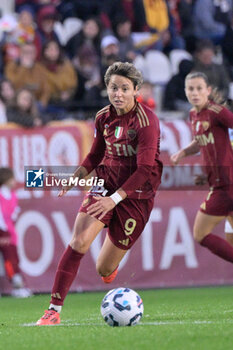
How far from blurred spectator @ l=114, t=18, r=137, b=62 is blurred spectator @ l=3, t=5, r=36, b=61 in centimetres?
164

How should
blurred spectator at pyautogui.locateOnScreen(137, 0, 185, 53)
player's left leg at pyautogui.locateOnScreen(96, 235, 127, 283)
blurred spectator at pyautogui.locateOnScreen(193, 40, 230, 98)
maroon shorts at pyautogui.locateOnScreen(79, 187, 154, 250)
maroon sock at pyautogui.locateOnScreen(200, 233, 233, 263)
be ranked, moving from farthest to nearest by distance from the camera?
blurred spectator at pyautogui.locateOnScreen(137, 0, 185, 53), blurred spectator at pyautogui.locateOnScreen(193, 40, 230, 98), maroon sock at pyautogui.locateOnScreen(200, 233, 233, 263), player's left leg at pyautogui.locateOnScreen(96, 235, 127, 283), maroon shorts at pyautogui.locateOnScreen(79, 187, 154, 250)

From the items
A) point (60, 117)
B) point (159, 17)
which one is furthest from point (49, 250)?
point (159, 17)

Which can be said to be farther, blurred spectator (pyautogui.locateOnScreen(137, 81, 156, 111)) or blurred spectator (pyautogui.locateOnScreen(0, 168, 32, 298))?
blurred spectator (pyautogui.locateOnScreen(137, 81, 156, 111))

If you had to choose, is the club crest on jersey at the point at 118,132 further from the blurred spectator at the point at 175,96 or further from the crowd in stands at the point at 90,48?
the blurred spectator at the point at 175,96

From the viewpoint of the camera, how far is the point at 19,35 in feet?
48.6

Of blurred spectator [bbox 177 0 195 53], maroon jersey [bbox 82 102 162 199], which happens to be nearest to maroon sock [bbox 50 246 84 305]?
maroon jersey [bbox 82 102 162 199]

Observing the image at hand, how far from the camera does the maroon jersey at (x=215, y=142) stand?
9.17 m

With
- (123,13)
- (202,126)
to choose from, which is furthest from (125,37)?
(202,126)

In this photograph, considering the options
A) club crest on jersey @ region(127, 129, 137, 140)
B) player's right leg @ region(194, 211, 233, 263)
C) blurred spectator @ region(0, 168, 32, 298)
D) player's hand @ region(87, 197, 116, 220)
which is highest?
club crest on jersey @ region(127, 129, 137, 140)

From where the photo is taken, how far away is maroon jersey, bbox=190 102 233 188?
917cm

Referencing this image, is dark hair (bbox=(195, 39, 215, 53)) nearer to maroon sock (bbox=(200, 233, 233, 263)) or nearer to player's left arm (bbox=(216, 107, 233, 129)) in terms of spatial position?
player's left arm (bbox=(216, 107, 233, 129))

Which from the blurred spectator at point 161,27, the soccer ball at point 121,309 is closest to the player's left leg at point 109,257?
the soccer ball at point 121,309

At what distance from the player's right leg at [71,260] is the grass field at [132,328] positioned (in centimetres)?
14

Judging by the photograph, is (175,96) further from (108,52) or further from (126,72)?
(126,72)
